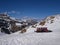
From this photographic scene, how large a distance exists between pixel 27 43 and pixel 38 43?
41.3 inches

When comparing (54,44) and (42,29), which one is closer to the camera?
(54,44)

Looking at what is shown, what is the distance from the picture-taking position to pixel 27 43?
10203 millimetres

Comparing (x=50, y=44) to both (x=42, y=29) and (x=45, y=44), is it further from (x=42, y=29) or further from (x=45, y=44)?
(x=42, y=29)

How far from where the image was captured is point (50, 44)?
9.99 metres

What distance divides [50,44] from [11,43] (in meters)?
3.66

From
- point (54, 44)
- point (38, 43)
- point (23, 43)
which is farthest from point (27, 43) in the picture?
point (54, 44)

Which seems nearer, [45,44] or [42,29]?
[45,44]

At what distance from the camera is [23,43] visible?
33.3ft

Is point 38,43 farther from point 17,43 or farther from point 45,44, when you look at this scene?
point 17,43

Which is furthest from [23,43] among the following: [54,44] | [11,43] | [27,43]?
[54,44]

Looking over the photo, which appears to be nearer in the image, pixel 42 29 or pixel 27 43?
pixel 27 43

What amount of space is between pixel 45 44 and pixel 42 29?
359 inches

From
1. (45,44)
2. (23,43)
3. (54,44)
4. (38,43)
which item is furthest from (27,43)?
(54,44)

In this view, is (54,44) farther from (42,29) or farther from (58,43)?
(42,29)
